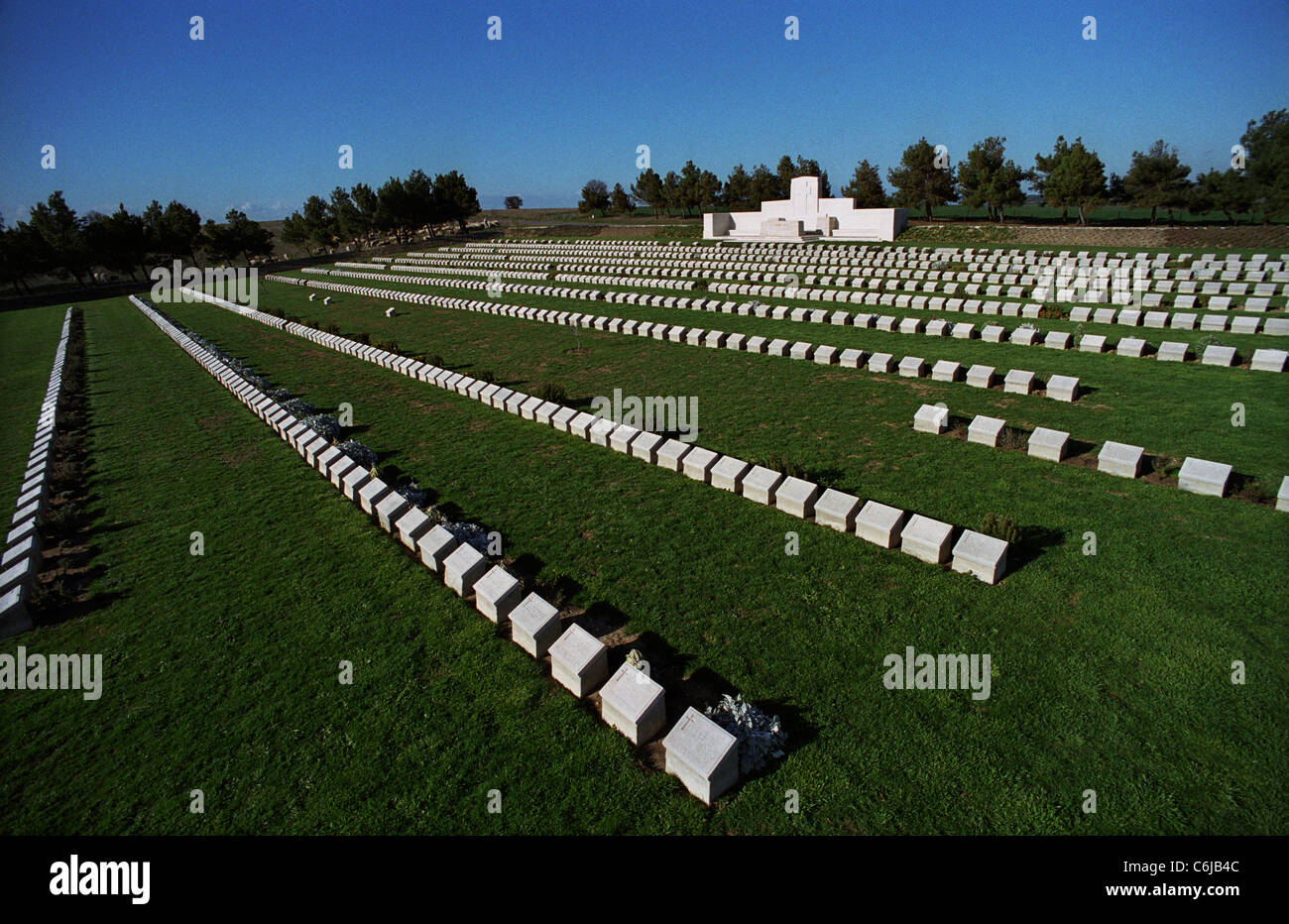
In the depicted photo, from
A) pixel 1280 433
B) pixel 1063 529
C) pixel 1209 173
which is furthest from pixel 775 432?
pixel 1209 173

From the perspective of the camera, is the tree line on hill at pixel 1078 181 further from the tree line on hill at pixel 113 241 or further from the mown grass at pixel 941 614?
the tree line on hill at pixel 113 241

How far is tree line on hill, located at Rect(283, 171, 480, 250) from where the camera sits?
73.4 metres

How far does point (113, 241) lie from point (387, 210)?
89.9 ft

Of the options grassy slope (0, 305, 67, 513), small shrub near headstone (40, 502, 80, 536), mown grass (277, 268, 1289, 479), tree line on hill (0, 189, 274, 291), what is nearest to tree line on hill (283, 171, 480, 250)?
tree line on hill (0, 189, 274, 291)

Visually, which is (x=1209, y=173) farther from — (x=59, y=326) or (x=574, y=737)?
(x=59, y=326)

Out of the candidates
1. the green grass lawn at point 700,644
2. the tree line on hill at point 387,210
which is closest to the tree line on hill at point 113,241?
the tree line on hill at point 387,210

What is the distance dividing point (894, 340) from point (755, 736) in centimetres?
1778

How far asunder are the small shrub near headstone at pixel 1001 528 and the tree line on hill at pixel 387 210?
80.4 metres

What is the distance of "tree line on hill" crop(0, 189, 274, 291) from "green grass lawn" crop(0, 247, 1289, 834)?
65.6 meters

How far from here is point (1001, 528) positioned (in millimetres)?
8555

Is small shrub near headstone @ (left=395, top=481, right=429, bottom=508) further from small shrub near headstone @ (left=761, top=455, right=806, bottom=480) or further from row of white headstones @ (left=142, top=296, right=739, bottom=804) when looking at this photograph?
small shrub near headstone @ (left=761, top=455, right=806, bottom=480)

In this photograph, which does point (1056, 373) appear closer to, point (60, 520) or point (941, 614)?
point (941, 614)

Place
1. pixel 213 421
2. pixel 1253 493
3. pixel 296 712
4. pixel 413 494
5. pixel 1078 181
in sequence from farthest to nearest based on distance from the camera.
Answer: pixel 1078 181 < pixel 213 421 < pixel 413 494 < pixel 1253 493 < pixel 296 712

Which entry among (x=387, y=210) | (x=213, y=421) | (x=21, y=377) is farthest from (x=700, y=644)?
(x=387, y=210)
